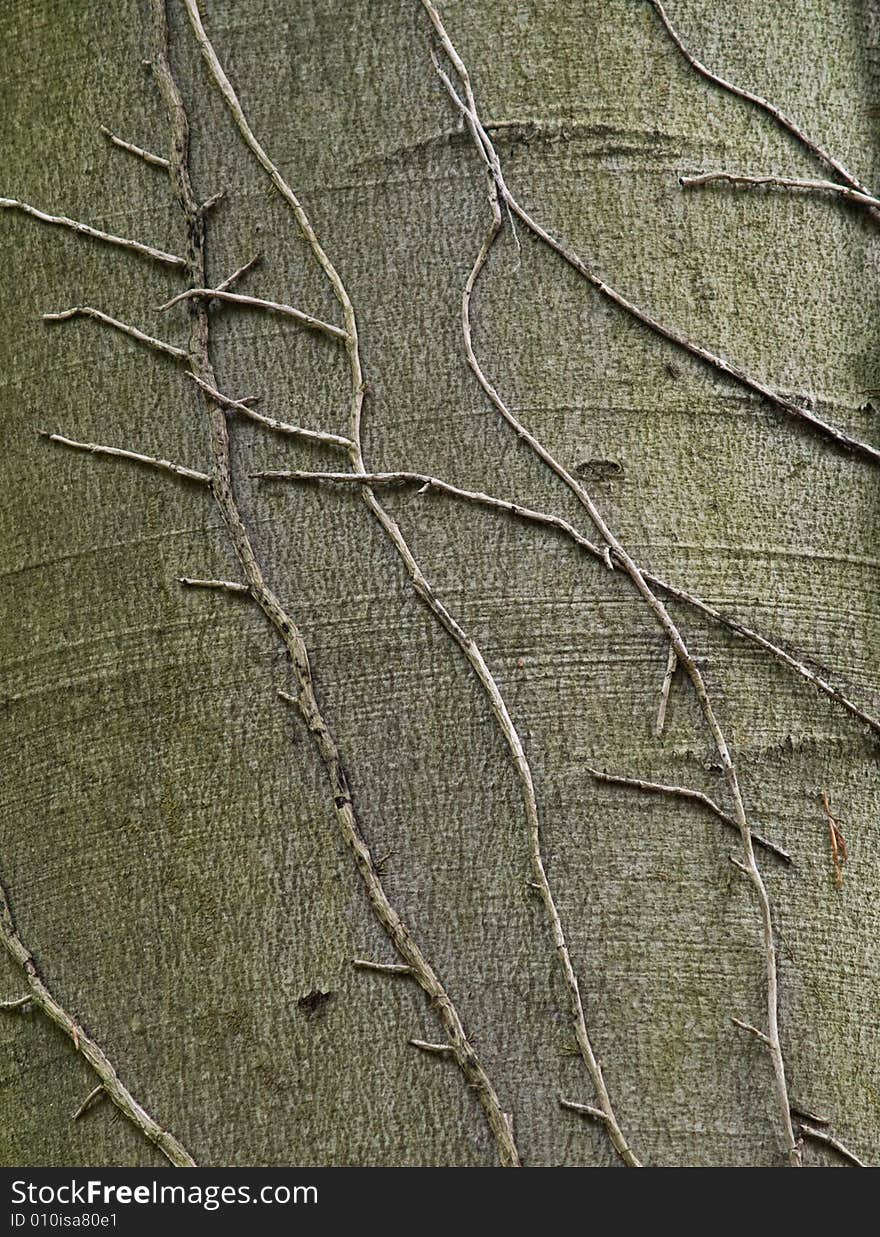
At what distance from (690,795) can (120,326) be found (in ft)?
3.54

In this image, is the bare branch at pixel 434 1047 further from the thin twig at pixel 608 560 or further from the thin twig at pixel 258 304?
the thin twig at pixel 258 304

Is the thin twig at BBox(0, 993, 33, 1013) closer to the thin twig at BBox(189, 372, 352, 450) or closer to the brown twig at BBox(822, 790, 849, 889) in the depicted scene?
the thin twig at BBox(189, 372, 352, 450)

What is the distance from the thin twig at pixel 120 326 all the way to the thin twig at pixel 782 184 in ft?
2.60

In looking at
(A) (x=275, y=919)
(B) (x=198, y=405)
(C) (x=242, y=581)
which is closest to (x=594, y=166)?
(B) (x=198, y=405)

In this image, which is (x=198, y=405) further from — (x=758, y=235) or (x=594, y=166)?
(x=758, y=235)

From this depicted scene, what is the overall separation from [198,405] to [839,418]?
95 centimetres

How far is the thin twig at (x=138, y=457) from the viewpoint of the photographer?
1867 mm

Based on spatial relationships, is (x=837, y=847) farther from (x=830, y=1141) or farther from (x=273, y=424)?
(x=273, y=424)

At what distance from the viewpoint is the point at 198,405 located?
1893 mm

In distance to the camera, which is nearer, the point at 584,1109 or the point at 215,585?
the point at 584,1109

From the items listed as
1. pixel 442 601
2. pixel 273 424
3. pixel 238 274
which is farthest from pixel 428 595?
pixel 238 274

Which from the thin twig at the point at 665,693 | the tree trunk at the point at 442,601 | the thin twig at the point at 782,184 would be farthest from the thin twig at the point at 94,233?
the thin twig at the point at 665,693

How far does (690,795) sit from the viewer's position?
1.75 meters

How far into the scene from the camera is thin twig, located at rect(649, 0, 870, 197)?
76.4 inches
